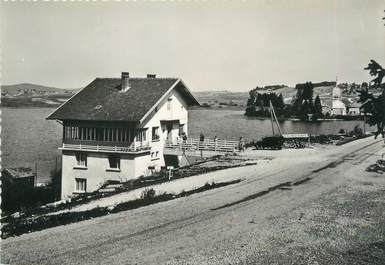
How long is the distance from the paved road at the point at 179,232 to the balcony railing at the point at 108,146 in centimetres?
1537

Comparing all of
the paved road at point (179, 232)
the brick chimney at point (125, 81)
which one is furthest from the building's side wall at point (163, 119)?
the paved road at point (179, 232)

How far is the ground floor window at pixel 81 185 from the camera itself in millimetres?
38438

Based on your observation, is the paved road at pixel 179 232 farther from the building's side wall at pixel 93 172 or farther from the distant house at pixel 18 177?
the distant house at pixel 18 177

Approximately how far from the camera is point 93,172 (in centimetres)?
3778

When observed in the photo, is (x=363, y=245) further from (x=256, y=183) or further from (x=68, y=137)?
(x=68, y=137)

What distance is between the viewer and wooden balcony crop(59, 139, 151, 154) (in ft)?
120

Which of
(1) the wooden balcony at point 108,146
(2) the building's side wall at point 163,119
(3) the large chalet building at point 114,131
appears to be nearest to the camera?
(1) the wooden balcony at point 108,146

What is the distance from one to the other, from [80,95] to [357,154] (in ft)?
87.0

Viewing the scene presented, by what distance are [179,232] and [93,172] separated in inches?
975

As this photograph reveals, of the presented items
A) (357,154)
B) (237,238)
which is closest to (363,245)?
(237,238)

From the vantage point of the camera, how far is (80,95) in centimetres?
4119

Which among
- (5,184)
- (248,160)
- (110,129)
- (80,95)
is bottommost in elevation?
(5,184)

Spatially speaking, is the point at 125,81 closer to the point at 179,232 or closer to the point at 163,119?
the point at 163,119

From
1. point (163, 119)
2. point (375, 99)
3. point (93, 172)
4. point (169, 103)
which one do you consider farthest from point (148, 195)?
point (169, 103)
